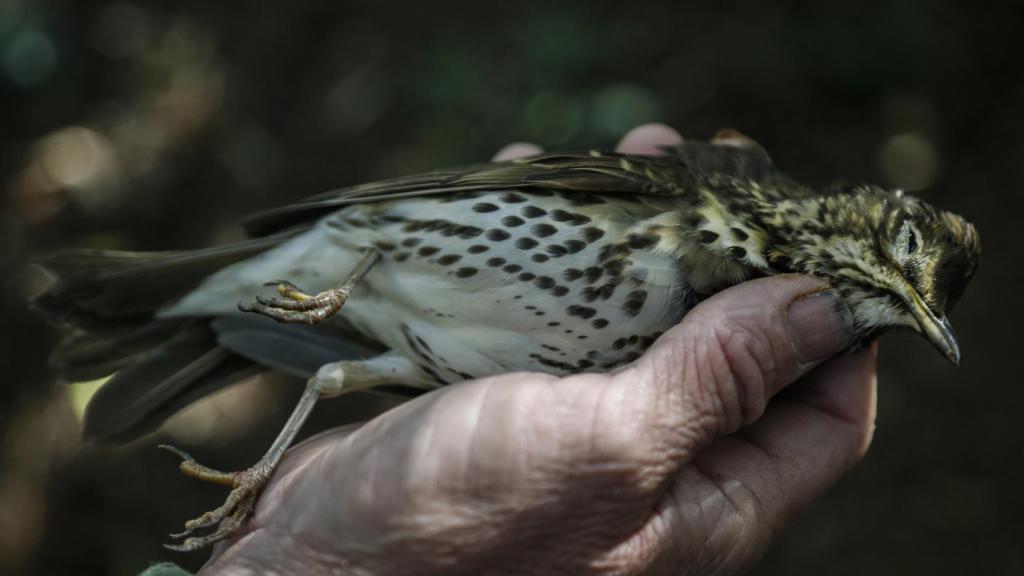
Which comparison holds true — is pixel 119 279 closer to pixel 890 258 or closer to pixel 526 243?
pixel 526 243

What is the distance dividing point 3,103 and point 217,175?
3.46 ft

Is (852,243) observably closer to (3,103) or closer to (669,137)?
(669,137)

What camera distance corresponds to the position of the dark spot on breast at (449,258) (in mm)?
2486

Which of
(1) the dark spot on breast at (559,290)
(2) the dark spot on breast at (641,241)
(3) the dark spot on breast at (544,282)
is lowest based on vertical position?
(1) the dark spot on breast at (559,290)

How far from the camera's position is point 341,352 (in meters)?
2.93

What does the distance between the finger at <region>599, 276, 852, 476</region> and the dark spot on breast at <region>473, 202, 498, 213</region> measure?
60 centimetres

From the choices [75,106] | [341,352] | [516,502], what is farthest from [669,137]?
[75,106]

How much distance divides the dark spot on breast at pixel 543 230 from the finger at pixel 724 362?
0.43 metres

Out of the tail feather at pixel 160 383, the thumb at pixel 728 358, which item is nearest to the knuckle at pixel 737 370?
the thumb at pixel 728 358

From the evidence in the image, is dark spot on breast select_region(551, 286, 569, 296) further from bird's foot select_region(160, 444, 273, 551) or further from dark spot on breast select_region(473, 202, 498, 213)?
bird's foot select_region(160, 444, 273, 551)

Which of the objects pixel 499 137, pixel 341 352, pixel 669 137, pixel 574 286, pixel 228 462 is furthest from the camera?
pixel 228 462

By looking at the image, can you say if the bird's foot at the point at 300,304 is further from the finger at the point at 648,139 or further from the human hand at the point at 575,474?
the finger at the point at 648,139

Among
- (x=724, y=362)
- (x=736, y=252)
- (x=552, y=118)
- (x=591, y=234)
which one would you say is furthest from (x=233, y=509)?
(x=552, y=118)

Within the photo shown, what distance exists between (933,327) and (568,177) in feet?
3.05
